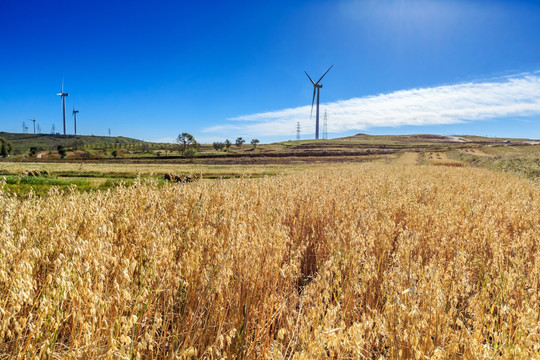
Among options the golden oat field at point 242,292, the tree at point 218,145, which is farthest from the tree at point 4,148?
the golden oat field at point 242,292

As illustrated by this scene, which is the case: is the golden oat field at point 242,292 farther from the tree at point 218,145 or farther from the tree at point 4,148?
the tree at point 218,145

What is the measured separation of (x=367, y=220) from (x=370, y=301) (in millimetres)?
1922

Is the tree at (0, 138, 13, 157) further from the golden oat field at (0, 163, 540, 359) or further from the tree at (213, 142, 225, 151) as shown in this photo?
the golden oat field at (0, 163, 540, 359)

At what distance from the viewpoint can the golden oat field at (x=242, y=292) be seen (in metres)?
1.79

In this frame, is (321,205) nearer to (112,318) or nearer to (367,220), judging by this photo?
(367,220)

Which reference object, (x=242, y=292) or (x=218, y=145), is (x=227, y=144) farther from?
(x=242, y=292)

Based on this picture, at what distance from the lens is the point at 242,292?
9.12ft

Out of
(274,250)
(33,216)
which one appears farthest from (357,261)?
(33,216)

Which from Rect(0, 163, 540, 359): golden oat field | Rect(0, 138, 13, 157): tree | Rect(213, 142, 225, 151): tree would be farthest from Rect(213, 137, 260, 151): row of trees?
Rect(0, 163, 540, 359): golden oat field

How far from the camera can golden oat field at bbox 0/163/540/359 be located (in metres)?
1.79

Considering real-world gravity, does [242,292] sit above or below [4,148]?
below

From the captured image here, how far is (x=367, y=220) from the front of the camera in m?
4.72

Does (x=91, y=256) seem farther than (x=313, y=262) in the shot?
No

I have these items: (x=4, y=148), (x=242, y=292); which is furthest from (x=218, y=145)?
(x=242, y=292)
